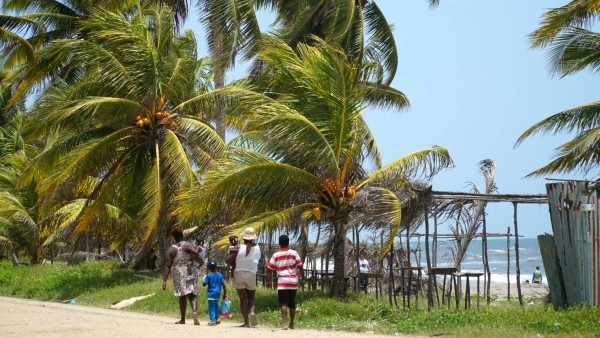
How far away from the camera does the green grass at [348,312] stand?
→ 40.9 feet

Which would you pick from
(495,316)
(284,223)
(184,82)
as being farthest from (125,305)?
(495,316)

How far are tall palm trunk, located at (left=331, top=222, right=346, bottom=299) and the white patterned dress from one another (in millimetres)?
3998

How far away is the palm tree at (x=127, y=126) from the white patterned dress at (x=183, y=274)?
5.78 meters

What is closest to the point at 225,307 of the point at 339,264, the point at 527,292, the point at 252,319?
the point at 252,319

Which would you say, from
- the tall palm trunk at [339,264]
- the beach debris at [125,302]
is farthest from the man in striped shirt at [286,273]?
the beach debris at [125,302]

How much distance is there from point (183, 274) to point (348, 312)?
3.33 meters

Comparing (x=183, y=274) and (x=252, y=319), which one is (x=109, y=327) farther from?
(x=252, y=319)

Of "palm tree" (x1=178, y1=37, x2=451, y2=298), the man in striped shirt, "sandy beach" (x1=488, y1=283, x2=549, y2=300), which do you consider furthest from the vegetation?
"sandy beach" (x1=488, y1=283, x2=549, y2=300)

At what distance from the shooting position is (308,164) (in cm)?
1650

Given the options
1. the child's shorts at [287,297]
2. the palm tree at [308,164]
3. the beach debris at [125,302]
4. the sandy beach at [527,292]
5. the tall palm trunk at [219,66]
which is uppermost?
the tall palm trunk at [219,66]

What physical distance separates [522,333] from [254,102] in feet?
24.8

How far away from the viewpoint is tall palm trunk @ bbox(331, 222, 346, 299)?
17.0 m

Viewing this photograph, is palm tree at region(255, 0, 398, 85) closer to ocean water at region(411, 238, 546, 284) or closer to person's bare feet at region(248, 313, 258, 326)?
person's bare feet at region(248, 313, 258, 326)

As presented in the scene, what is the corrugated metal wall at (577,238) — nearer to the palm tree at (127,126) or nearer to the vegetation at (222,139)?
the vegetation at (222,139)
